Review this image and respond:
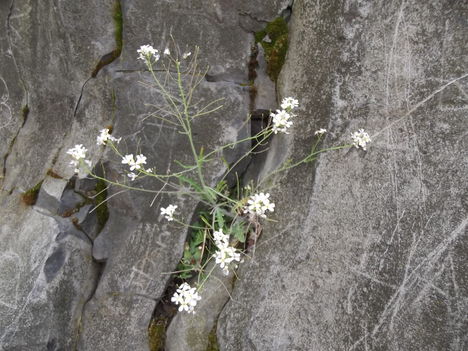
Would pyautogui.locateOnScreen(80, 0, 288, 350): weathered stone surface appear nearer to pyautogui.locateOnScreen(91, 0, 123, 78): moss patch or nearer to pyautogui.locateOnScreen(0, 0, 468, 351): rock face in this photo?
pyautogui.locateOnScreen(0, 0, 468, 351): rock face

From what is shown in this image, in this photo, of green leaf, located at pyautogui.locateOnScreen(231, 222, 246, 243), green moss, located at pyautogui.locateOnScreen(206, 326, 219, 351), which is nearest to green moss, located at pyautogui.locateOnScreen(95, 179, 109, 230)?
green leaf, located at pyautogui.locateOnScreen(231, 222, 246, 243)

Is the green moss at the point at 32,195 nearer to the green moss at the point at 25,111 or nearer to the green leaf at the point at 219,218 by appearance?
the green moss at the point at 25,111

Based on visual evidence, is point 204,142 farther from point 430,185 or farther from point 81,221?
point 430,185

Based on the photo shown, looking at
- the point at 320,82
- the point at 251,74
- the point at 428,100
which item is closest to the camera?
the point at 428,100

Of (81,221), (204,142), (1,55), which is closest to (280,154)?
(204,142)

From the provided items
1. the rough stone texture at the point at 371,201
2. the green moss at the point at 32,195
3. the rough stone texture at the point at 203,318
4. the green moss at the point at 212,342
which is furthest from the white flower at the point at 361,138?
the green moss at the point at 32,195
